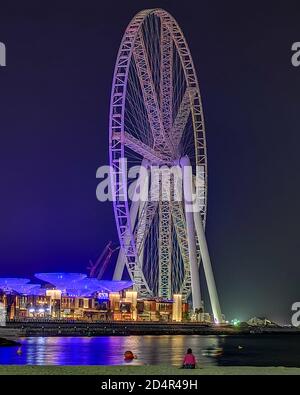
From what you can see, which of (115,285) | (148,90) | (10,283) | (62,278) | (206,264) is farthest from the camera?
(10,283)

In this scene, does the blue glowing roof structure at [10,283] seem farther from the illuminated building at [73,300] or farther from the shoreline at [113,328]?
the shoreline at [113,328]

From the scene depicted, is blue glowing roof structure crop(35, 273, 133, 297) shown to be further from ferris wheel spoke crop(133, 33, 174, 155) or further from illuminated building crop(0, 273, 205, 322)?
ferris wheel spoke crop(133, 33, 174, 155)

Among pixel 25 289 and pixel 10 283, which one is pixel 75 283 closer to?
pixel 25 289

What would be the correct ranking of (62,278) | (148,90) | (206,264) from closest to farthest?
(148,90) → (206,264) → (62,278)

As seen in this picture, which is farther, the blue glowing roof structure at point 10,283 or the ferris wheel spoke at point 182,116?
the blue glowing roof structure at point 10,283

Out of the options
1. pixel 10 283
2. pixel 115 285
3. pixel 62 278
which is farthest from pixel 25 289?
pixel 115 285

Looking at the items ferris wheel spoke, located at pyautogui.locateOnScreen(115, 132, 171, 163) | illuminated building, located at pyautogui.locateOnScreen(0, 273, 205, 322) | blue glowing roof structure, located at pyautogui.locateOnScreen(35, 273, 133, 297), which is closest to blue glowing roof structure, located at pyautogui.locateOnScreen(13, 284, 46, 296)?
illuminated building, located at pyautogui.locateOnScreen(0, 273, 205, 322)

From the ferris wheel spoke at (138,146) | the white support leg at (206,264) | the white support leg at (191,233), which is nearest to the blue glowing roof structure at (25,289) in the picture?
the white support leg at (206,264)

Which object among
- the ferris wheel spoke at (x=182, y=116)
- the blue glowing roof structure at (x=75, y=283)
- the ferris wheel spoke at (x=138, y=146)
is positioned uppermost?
the ferris wheel spoke at (x=182, y=116)

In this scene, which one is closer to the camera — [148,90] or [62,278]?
[148,90]

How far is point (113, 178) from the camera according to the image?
80.0 m
